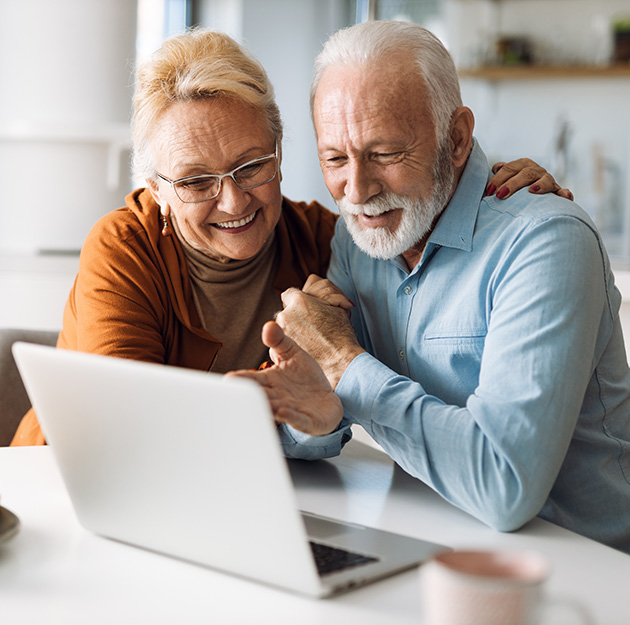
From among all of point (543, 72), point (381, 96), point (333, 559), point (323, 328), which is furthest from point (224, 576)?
point (543, 72)

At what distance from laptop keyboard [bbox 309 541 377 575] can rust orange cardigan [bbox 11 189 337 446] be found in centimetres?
66

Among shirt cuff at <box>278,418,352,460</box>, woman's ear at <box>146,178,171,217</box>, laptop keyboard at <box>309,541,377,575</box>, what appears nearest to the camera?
laptop keyboard at <box>309,541,377,575</box>

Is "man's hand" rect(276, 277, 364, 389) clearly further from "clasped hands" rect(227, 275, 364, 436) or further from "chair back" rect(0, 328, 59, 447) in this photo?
"chair back" rect(0, 328, 59, 447)

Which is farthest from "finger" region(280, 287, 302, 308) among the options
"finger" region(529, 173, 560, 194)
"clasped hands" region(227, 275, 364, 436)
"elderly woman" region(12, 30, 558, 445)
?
"finger" region(529, 173, 560, 194)

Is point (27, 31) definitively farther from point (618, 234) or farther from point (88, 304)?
point (618, 234)

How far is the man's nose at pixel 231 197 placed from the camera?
59.4 inches

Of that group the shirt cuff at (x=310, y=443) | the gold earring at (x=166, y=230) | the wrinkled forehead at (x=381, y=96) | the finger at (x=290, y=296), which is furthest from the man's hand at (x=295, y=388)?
the gold earring at (x=166, y=230)

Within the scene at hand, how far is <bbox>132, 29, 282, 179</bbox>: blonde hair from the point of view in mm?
1493

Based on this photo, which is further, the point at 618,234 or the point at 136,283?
the point at 618,234

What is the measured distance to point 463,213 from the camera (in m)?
1.36

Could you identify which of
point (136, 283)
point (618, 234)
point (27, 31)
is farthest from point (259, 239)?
point (618, 234)

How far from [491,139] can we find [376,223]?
395cm

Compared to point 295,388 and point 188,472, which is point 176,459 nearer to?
point 188,472

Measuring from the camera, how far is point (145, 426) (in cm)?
82
